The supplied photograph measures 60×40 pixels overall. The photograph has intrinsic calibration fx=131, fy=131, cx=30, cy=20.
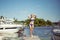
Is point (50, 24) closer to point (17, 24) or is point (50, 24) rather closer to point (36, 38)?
point (36, 38)

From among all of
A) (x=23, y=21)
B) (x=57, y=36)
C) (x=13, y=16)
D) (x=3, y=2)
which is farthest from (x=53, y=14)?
(x=3, y=2)

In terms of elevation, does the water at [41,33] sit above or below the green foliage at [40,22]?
below

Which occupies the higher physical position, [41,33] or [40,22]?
[40,22]

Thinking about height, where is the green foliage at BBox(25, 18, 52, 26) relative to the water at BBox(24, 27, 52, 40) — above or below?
above

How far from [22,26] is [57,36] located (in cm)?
57

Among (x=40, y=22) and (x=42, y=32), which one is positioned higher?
(x=40, y=22)

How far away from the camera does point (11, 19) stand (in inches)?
81.7

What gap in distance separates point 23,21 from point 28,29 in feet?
0.49

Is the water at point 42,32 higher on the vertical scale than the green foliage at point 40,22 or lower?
lower

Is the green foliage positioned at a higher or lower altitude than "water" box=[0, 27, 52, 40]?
higher

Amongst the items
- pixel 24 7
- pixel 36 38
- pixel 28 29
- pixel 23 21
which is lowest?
pixel 36 38

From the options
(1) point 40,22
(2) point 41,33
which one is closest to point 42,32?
(2) point 41,33

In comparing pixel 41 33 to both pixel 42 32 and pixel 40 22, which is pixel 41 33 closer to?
pixel 42 32

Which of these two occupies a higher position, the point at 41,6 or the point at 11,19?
the point at 41,6
